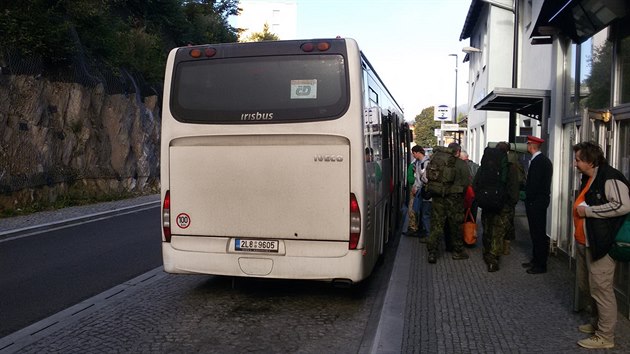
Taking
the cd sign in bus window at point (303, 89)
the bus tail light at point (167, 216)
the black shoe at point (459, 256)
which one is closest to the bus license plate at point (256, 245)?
the bus tail light at point (167, 216)

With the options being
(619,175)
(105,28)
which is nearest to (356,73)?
(619,175)

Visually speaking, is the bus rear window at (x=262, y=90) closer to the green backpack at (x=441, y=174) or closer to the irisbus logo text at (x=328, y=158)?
the irisbus logo text at (x=328, y=158)

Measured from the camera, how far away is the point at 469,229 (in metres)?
9.68

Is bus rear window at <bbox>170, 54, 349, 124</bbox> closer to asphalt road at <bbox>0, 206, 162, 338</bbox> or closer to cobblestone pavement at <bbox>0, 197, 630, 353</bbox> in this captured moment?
cobblestone pavement at <bbox>0, 197, 630, 353</bbox>

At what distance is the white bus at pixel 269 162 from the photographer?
590cm

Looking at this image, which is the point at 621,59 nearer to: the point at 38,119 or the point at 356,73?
the point at 356,73

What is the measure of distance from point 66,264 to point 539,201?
6.93 m

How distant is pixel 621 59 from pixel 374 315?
12.8 ft

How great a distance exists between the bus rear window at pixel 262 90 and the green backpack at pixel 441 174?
290cm

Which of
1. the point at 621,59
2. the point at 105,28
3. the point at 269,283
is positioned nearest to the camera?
the point at 621,59

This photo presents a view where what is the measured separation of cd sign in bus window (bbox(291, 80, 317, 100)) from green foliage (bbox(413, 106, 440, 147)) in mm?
47596

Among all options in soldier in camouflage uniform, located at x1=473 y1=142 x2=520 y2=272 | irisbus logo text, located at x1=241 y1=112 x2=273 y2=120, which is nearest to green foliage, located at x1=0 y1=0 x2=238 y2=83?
irisbus logo text, located at x1=241 y1=112 x2=273 y2=120

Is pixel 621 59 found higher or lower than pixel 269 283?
higher

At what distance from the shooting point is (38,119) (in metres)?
17.1
